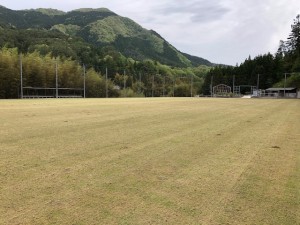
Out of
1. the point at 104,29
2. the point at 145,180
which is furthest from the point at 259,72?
the point at 145,180

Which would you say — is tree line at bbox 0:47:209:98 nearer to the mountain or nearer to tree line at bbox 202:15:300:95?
tree line at bbox 202:15:300:95

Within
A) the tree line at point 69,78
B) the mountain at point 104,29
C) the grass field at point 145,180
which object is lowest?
the grass field at point 145,180

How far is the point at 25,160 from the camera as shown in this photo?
13.6 feet

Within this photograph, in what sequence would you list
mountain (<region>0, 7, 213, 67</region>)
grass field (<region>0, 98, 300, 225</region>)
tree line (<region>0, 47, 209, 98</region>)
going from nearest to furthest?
grass field (<region>0, 98, 300, 225</region>)
tree line (<region>0, 47, 209, 98</region>)
mountain (<region>0, 7, 213, 67</region>)

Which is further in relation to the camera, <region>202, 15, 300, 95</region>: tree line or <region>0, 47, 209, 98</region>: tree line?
<region>202, 15, 300, 95</region>: tree line

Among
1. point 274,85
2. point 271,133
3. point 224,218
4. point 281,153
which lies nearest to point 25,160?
point 224,218

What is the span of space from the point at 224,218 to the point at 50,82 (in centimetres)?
3294

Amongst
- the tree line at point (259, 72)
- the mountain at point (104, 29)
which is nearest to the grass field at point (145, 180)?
the tree line at point (259, 72)

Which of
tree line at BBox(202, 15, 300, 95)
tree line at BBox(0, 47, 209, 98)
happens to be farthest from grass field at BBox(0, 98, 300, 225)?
tree line at BBox(202, 15, 300, 95)

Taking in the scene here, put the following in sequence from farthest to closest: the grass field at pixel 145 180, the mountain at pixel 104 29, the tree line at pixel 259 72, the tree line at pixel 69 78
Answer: the mountain at pixel 104 29 < the tree line at pixel 259 72 < the tree line at pixel 69 78 < the grass field at pixel 145 180

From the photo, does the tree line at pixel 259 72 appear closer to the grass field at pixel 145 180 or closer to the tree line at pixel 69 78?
the tree line at pixel 69 78

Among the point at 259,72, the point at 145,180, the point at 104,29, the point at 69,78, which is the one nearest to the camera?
the point at 145,180

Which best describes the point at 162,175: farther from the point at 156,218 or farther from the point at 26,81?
the point at 26,81

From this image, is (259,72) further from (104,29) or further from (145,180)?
(145,180)
